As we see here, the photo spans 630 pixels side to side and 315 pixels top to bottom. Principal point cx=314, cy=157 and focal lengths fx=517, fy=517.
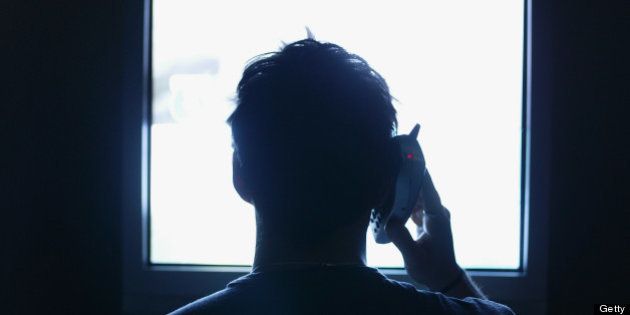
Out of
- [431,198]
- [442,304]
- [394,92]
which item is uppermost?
[394,92]

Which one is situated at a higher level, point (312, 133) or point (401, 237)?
point (312, 133)

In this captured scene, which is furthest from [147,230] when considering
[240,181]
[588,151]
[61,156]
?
[588,151]

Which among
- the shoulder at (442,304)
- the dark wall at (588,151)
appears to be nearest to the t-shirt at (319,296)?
the shoulder at (442,304)

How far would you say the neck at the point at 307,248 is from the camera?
2.29 feet

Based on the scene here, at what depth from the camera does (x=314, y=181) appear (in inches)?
26.7

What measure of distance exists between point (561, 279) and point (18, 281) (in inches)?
49.5

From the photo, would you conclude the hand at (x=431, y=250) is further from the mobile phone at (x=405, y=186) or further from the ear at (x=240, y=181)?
the ear at (x=240, y=181)

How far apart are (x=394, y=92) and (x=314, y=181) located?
0.52 metres

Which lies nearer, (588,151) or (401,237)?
(401,237)

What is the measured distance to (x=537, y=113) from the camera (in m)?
1.15

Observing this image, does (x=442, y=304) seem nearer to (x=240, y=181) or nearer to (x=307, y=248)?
(x=307, y=248)

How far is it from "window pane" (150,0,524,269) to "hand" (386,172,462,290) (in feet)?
0.84

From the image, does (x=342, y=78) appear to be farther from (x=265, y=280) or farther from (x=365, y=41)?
(x=365, y=41)

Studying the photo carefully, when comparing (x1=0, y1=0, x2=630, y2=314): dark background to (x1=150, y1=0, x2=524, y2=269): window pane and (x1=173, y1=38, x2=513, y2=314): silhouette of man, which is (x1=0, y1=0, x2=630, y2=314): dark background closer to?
(x1=150, y1=0, x2=524, y2=269): window pane
